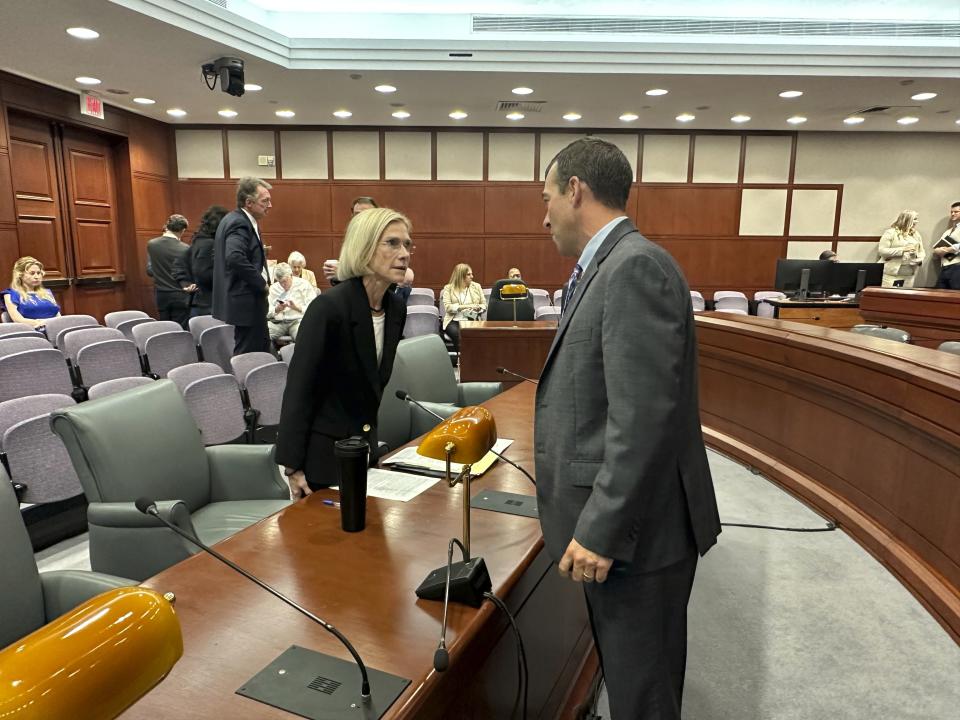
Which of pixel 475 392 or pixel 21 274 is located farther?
pixel 21 274

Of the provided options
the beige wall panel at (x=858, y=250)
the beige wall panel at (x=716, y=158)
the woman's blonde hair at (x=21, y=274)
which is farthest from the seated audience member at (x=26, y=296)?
the beige wall panel at (x=858, y=250)

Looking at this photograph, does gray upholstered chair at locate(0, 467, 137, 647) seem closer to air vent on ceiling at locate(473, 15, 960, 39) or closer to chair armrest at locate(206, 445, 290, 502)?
chair armrest at locate(206, 445, 290, 502)

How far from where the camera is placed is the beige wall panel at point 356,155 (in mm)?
9555

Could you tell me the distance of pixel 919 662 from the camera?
2.13m

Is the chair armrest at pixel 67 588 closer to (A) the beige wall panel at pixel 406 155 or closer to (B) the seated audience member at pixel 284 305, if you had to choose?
(B) the seated audience member at pixel 284 305

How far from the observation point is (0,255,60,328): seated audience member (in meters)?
5.87

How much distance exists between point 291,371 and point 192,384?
158 centimetres

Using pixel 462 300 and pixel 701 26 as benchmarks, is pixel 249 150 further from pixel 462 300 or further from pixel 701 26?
pixel 701 26

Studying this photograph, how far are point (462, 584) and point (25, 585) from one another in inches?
41.4

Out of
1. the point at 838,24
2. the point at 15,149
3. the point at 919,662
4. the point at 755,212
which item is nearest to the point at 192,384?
the point at 919,662

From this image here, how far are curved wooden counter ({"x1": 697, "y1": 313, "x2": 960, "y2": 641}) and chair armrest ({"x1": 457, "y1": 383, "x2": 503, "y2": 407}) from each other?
1544mm

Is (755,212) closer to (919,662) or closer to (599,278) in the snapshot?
(919,662)

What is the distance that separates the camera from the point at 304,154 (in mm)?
9594

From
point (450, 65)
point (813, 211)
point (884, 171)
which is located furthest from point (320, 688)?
point (884, 171)
